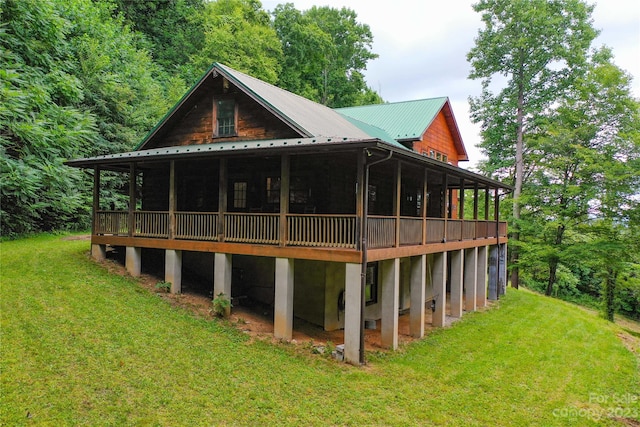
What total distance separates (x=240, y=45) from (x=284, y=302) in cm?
3014

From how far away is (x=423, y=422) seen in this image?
7.98m

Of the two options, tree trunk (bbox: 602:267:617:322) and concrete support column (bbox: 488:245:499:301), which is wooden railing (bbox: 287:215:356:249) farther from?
tree trunk (bbox: 602:267:617:322)

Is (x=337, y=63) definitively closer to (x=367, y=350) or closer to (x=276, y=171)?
(x=276, y=171)

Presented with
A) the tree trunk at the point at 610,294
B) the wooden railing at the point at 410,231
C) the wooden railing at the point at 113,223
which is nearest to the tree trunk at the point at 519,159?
the tree trunk at the point at 610,294

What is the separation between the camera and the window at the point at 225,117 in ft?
50.0

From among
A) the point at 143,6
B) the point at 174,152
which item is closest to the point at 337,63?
the point at 143,6

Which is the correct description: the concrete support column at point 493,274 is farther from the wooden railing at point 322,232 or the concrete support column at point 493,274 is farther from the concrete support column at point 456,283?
the wooden railing at point 322,232

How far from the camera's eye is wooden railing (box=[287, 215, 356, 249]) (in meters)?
11.0

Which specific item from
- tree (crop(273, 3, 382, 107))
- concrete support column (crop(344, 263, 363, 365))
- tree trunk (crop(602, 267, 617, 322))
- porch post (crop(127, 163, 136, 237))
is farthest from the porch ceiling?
tree (crop(273, 3, 382, 107))

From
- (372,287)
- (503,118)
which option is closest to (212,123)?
(372,287)

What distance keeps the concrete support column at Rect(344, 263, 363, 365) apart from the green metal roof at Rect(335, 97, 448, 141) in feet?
42.3

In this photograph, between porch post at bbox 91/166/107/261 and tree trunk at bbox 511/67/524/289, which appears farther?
tree trunk at bbox 511/67/524/289

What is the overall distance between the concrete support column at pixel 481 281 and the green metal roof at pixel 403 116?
664 cm

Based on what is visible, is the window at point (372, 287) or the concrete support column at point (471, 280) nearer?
the window at point (372, 287)
